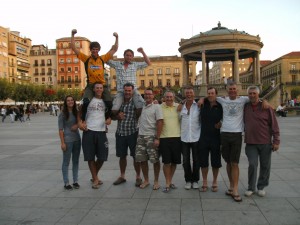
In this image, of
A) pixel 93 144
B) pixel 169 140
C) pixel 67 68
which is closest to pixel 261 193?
pixel 169 140

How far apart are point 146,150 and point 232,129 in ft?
5.49

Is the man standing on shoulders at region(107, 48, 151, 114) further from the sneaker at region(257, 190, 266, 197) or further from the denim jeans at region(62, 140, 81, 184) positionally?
the sneaker at region(257, 190, 266, 197)

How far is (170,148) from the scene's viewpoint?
6016 mm

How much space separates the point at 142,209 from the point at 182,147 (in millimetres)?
1584

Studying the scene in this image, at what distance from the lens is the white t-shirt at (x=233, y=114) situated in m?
5.64

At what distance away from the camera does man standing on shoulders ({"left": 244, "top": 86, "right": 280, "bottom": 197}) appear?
18.4 ft

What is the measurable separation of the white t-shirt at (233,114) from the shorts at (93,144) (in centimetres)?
236

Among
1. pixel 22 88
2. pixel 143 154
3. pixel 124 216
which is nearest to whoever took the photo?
pixel 124 216

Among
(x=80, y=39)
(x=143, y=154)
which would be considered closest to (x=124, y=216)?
(x=143, y=154)

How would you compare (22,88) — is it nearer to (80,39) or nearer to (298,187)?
(80,39)

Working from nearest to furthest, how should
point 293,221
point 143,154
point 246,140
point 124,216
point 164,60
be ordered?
1. point 293,221
2. point 124,216
3. point 246,140
4. point 143,154
5. point 164,60

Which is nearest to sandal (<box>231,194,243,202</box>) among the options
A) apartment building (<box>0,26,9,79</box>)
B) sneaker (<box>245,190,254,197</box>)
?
sneaker (<box>245,190,254,197</box>)

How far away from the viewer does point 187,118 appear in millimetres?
5949

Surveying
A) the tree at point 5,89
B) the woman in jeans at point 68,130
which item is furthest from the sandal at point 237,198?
the tree at point 5,89
